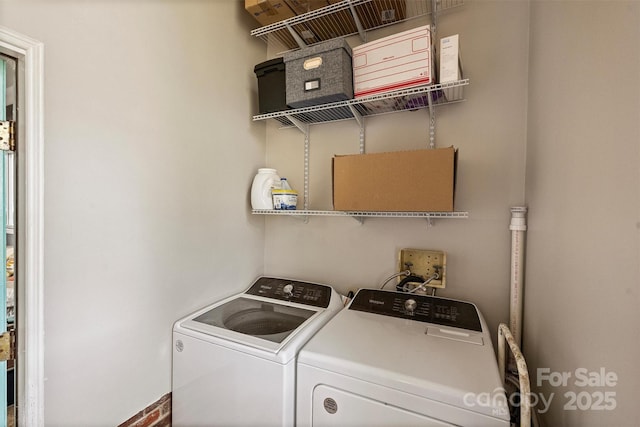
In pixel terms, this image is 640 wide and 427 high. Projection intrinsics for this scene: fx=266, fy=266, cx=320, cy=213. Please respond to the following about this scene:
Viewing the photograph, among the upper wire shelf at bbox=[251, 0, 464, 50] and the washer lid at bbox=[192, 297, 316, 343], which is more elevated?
the upper wire shelf at bbox=[251, 0, 464, 50]

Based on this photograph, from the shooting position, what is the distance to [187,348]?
1303mm

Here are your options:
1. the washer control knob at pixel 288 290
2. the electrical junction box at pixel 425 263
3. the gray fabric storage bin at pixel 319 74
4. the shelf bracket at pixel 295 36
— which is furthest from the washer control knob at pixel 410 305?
the shelf bracket at pixel 295 36

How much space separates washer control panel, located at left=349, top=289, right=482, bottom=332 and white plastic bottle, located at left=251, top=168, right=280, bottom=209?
83 cm

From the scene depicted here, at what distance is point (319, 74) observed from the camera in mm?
1425

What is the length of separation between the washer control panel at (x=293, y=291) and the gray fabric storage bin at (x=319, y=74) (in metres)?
1.11

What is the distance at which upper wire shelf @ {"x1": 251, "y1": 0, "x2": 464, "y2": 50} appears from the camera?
4.85 ft

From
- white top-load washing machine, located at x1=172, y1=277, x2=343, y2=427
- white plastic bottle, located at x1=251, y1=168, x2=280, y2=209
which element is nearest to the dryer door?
white top-load washing machine, located at x1=172, y1=277, x2=343, y2=427

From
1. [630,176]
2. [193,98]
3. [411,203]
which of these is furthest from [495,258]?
[193,98]

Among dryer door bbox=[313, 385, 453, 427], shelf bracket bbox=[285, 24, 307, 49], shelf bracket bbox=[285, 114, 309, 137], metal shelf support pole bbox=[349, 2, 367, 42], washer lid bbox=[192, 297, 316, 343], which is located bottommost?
dryer door bbox=[313, 385, 453, 427]

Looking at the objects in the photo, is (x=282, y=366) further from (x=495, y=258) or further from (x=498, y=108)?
(x=498, y=108)

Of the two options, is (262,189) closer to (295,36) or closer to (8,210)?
(295,36)

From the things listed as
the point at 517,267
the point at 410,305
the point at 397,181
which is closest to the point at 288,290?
the point at 410,305

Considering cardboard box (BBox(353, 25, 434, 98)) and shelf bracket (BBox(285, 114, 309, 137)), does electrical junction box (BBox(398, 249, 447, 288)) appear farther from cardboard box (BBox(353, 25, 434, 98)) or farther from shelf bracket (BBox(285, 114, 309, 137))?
shelf bracket (BBox(285, 114, 309, 137))

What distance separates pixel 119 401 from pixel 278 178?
1.40 meters
